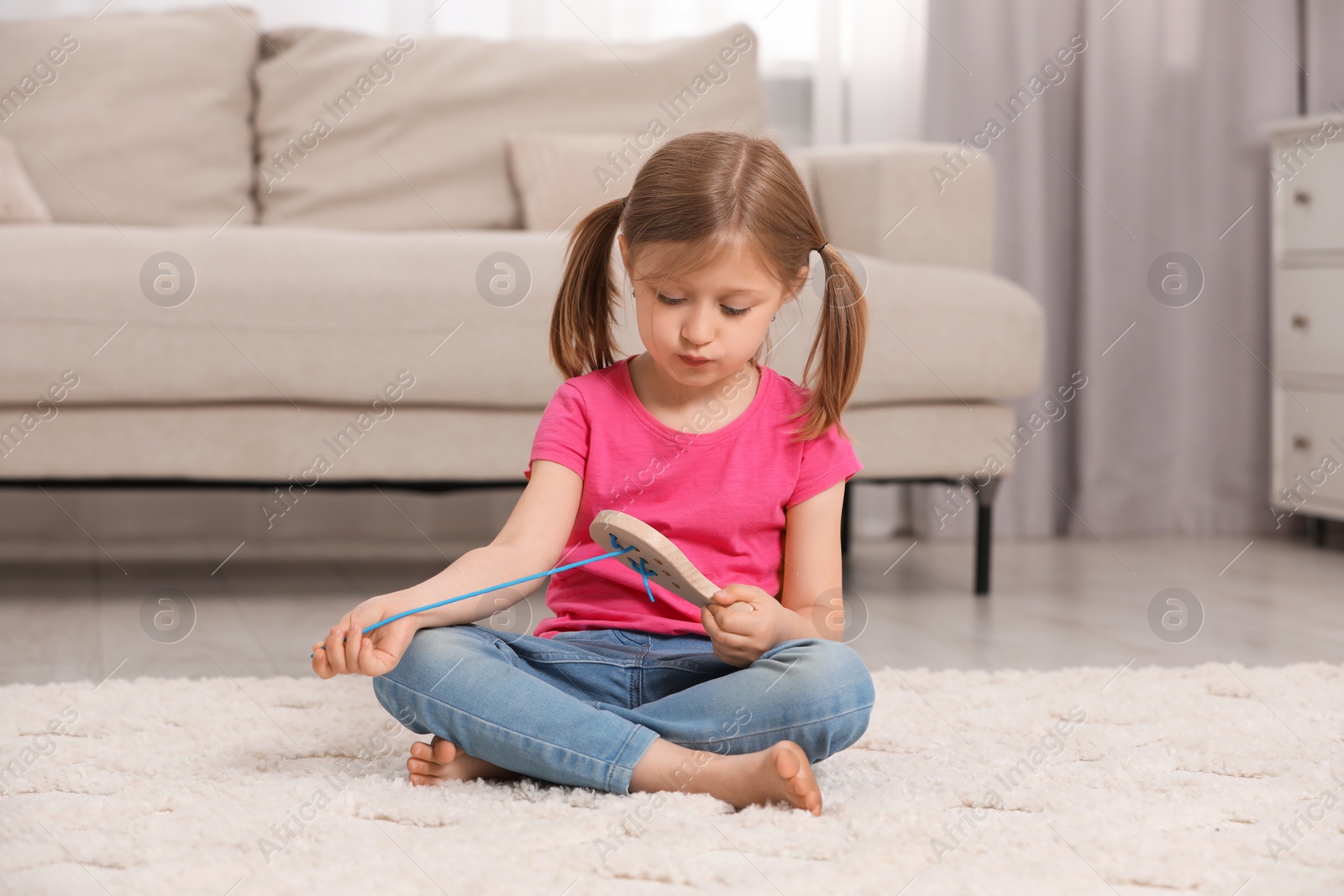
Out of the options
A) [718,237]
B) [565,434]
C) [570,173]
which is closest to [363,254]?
[570,173]

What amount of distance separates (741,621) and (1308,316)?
194 cm

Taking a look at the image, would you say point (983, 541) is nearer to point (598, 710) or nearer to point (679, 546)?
point (679, 546)

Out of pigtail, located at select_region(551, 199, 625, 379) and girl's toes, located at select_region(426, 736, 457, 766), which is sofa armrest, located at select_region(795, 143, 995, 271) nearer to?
pigtail, located at select_region(551, 199, 625, 379)

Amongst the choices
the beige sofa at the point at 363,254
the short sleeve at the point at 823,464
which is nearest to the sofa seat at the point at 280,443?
the beige sofa at the point at 363,254

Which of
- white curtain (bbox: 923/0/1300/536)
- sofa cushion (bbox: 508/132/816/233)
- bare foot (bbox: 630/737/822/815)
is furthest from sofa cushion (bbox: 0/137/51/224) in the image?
white curtain (bbox: 923/0/1300/536)

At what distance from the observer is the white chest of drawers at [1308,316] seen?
2.29m

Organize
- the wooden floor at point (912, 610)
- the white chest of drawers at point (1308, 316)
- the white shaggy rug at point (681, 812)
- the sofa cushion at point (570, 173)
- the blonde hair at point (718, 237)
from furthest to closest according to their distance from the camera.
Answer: the white chest of drawers at point (1308, 316) → the sofa cushion at point (570, 173) → the wooden floor at point (912, 610) → the blonde hair at point (718, 237) → the white shaggy rug at point (681, 812)

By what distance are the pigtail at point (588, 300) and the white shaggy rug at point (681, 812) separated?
0.36 meters

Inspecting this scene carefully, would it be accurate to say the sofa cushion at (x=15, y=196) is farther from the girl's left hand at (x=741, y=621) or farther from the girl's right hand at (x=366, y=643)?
the girl's left hand at (x=741, y=621)

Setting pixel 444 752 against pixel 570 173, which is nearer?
pixel 444 752

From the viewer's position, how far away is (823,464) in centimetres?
101

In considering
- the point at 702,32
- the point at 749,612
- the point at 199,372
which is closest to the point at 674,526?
the point at 749,612

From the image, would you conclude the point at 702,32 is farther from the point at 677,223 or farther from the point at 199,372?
the point at 677,223

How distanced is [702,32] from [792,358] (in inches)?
46.1
